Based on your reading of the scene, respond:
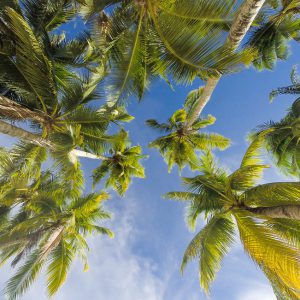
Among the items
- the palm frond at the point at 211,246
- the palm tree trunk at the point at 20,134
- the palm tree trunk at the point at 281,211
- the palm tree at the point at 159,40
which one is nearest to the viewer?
the palm tree trunk at the point at 281,211

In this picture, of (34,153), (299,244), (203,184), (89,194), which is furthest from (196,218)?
(34,153)

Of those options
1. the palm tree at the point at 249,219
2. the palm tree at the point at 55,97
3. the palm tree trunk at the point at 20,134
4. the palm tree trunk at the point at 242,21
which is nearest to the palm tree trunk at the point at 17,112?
the palm tree at the point at 55,97

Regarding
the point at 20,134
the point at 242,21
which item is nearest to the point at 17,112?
the point at 20,134

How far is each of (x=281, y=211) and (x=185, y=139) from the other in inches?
295

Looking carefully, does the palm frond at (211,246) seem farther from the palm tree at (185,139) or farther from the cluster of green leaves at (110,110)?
the palm tree at (185,139)

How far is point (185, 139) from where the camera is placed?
1349 cm

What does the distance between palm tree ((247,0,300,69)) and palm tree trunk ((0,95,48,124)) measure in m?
8.86

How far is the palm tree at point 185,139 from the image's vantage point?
13.3 metres

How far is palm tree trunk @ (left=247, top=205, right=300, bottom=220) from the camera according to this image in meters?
5.96

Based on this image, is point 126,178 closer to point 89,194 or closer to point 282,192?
point 89,194

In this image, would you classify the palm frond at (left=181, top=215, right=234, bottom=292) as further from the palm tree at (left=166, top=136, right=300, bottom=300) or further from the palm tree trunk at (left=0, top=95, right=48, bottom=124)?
the palm tree trunk at (left=0, top=95, right=48, bottom=124)

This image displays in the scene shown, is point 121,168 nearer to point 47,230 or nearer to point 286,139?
point 47,230

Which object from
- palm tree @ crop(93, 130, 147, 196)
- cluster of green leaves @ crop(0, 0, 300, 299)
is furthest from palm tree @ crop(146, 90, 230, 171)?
palm tree @ crop(93, 130, 147, 196)

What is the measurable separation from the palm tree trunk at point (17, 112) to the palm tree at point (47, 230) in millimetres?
2133
